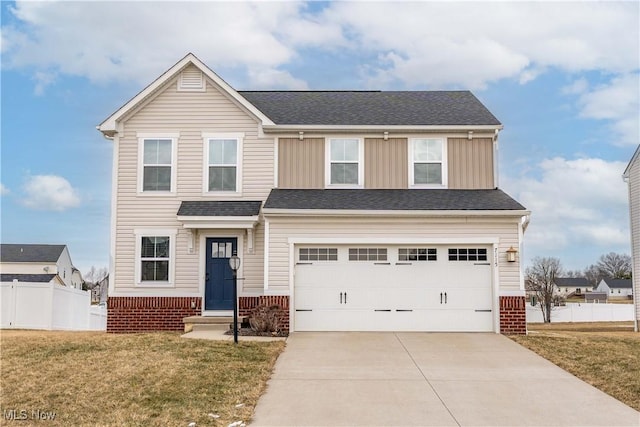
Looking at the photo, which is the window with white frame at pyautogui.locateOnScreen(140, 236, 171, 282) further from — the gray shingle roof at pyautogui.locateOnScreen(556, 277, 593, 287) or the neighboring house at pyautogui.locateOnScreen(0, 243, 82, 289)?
the gray shingle roof at pyautogui.locateOnScreen(556, 277, 593, 287)

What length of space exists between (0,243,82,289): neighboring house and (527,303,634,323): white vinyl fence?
37463mm

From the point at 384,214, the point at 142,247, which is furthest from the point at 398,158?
the point at 142,247

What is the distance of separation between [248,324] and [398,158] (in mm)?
6460

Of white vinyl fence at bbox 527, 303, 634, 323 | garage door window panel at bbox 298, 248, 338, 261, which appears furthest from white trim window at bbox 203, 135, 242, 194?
white vinyl fence at bbox 527, 303, 634, 323

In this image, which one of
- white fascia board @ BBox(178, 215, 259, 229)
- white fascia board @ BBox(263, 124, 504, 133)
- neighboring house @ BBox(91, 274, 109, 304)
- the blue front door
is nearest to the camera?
white fascia board @ BBox(178, 215, 259, 229)

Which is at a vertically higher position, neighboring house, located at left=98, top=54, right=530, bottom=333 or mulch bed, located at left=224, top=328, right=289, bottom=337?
neighboring house, located at left=98, top=54, right=530, bottom=333

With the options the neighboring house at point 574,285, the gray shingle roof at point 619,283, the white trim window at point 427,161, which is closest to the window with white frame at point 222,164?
the white trim window at point 427,161

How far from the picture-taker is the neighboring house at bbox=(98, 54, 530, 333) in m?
16.7

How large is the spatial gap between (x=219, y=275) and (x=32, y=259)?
42030 mm

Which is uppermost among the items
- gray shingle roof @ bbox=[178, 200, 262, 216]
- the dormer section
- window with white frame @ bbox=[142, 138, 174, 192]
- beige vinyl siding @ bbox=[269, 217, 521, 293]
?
the dormer section

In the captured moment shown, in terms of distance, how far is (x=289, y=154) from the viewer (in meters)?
18.5

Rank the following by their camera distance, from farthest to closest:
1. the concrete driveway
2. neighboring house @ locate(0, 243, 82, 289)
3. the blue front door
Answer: neighboring house @ locate(0, 243, 82, 289), the blue front door, the concrete driveway

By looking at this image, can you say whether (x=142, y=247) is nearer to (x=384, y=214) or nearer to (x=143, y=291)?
(x=143, y=291)

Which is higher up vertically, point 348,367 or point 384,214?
point 384,214
